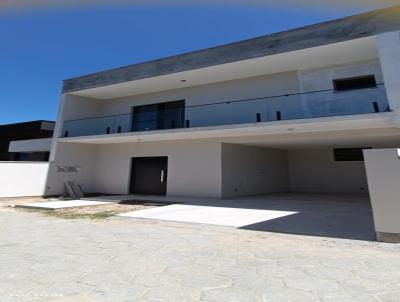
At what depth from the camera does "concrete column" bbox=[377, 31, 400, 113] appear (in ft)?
27.0

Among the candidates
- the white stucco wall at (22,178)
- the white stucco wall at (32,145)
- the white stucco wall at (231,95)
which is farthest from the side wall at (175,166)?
the white stucco wall at (32,145)

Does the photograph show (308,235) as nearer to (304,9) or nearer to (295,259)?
(295,259)

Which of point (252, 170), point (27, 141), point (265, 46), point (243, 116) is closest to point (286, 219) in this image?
point (243, 116)

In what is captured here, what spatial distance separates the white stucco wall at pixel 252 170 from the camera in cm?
1281

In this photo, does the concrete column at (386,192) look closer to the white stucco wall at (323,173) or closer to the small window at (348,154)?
the white stucco wall at (323,173)

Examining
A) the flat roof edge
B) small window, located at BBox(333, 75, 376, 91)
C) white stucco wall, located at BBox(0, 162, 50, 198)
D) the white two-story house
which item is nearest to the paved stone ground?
the white two-story house

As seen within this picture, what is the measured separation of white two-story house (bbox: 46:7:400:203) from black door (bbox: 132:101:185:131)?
6 cm

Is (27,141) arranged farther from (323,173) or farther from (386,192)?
(386,192)

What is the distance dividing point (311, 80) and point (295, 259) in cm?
956

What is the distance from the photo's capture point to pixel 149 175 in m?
14.9

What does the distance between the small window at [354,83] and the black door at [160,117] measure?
7.08 metres

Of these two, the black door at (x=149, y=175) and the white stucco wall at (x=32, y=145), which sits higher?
the white stucco wall at (x=32, y=145)

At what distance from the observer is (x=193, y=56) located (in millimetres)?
12203

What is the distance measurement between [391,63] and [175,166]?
10.0 m
